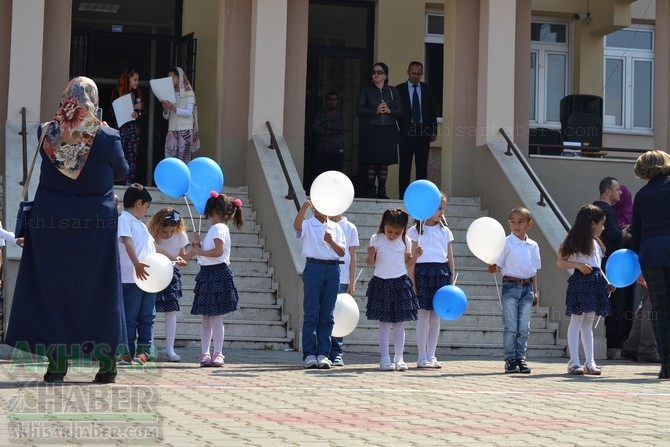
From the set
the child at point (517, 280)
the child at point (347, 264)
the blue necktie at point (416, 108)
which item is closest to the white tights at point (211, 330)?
the child at point (347, 264)

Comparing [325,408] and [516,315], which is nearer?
[325,408]

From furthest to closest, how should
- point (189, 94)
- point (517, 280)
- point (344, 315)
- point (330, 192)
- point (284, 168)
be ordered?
1. point (189, 94)
2. point (284, 168)
3. point (517, 280)
4. point (344, 315)
5. point (330, 192)

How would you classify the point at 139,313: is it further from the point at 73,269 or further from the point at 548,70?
the point at 548,70

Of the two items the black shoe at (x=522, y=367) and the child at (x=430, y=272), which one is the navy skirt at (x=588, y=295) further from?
the child at (x=430, y=272)

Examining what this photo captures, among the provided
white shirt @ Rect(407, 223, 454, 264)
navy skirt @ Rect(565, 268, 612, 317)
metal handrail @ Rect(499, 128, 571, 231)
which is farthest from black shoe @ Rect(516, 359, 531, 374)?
metal handrail @ Rect(499, 128, 571, 231)

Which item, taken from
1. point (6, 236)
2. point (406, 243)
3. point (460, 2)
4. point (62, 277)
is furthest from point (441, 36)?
point (62, 277)

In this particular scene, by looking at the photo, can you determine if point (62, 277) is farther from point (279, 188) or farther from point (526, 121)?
point (526, 121)

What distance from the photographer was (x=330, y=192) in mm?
11328

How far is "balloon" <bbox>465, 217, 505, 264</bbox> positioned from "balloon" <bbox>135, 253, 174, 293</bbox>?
310cm

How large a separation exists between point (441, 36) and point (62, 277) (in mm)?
13814

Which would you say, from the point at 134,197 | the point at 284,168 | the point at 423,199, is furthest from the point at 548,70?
the point at 134,197

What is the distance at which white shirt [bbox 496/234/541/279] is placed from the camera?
1214 centimetres

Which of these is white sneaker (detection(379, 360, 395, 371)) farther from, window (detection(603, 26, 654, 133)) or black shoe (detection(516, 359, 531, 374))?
window (detection(603, 26, 654, 133))

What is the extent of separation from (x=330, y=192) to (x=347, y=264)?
4.13ft
